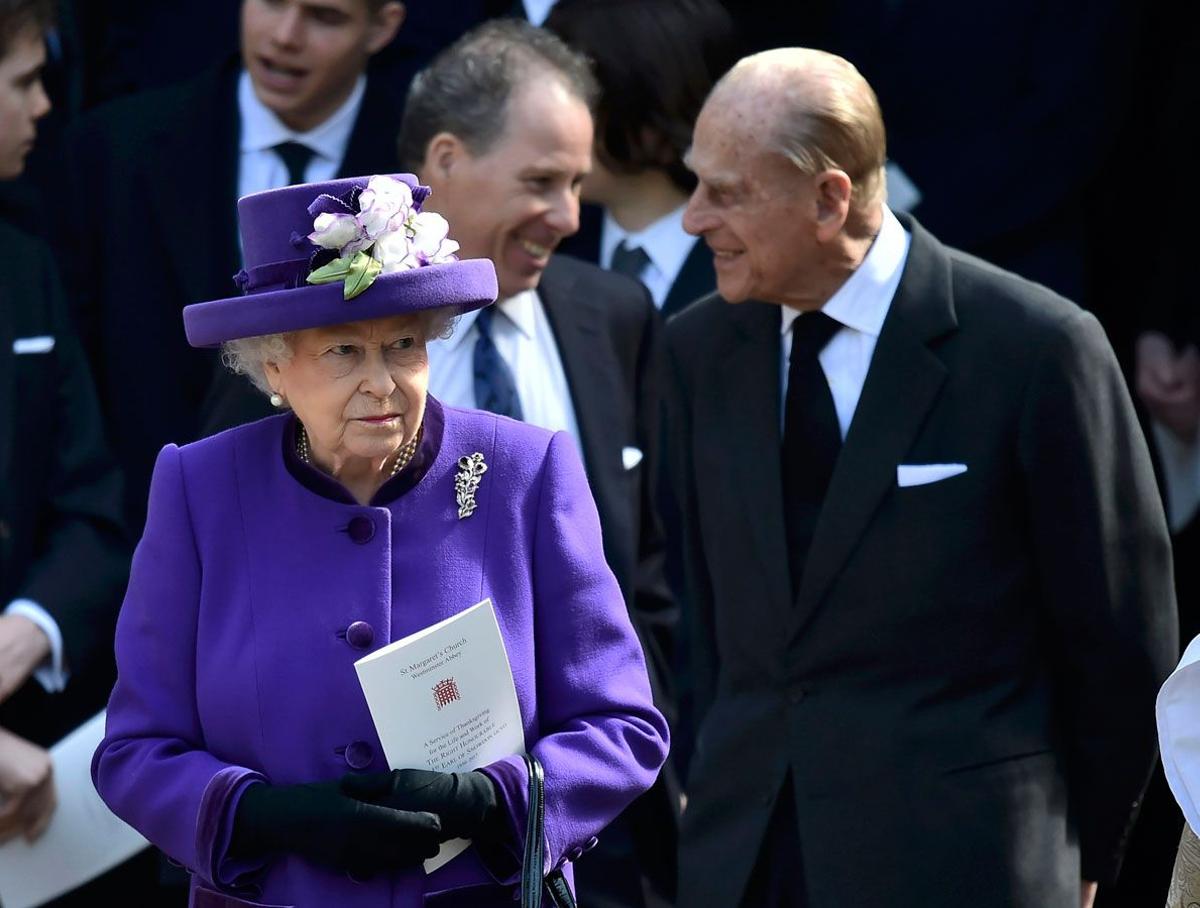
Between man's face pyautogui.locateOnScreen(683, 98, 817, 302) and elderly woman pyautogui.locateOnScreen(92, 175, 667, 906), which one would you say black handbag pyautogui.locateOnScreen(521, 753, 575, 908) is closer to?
elderly woman pyautogui.locateOnScreen(92, 175, 667, 906)

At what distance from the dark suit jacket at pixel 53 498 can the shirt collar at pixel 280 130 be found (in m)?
0.64

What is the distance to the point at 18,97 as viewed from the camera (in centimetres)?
500

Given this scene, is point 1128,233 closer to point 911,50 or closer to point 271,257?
point 911,50

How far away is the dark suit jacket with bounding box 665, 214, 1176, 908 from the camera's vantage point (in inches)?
159

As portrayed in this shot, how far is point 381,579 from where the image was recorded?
3.25 metres

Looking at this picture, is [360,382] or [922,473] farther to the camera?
[922,473]

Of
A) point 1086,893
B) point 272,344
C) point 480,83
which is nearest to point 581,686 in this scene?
point 272,344

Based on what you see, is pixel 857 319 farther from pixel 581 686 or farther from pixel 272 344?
pixel 272 344

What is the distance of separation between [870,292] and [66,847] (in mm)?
2115

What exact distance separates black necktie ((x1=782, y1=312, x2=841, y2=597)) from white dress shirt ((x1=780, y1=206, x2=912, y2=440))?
2cm

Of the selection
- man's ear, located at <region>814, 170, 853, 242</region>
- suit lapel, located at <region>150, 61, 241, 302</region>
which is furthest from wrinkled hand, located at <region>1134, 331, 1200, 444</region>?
suit lapel, located at <region>150, 61, 241, 302</region>

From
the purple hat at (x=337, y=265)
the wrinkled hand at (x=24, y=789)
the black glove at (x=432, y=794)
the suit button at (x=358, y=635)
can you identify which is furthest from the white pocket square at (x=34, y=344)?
the black glove at (x=432, y=794)

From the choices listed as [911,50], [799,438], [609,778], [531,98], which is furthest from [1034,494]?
[911,50]

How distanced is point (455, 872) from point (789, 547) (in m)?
1.22
